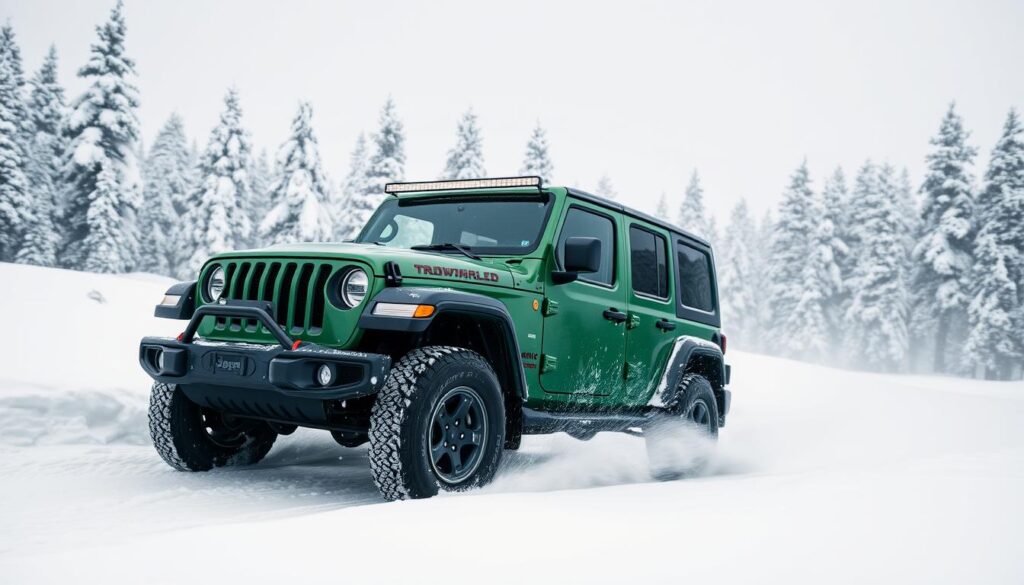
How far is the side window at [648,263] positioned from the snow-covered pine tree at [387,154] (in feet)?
103

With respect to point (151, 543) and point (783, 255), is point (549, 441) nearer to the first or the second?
point (151, 543)

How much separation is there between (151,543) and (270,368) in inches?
56.4

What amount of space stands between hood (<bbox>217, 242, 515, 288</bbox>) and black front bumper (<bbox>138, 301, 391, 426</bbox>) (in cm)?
38

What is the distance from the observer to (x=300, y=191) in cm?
3678

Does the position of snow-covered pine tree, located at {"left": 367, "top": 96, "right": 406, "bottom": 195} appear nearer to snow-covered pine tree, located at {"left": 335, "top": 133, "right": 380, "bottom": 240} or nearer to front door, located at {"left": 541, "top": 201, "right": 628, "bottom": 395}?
snow-covered pine tree, located at {"left": 335, "top": 133, "right": 380, "bottom": 240}

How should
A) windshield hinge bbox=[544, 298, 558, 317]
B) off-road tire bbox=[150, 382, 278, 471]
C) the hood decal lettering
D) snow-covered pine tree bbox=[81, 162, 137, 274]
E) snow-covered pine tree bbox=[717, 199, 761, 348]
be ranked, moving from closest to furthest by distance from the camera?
the hood decal lettering, off-road tire bbox=[150, 382, 278, 471], windshield hinge bbox=[544, 298, 558, 317], snow-covered pine tree bbox=[81, 162, 137, 274], snow-covered pine tree bbox=[717, 199, 761, 348]

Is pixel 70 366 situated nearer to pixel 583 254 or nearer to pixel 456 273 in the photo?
pixel 456 273

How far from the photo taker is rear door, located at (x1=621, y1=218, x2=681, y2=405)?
649 centimetres

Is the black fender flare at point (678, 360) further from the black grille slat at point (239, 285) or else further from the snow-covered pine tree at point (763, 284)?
the snow-covered pine tree at point (763, 284)

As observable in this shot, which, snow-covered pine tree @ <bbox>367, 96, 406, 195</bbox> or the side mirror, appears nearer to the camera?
the side mirror

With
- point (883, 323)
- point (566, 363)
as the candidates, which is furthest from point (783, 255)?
point (566, 363)

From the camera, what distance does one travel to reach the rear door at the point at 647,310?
6492mm

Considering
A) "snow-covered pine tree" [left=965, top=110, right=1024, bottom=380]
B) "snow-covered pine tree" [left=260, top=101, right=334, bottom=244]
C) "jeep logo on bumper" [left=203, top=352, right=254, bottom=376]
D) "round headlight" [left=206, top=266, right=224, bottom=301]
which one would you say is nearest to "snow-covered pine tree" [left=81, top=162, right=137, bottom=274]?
"snow-covered pine tree" [left=260, top=101, right=334, bottom=244]

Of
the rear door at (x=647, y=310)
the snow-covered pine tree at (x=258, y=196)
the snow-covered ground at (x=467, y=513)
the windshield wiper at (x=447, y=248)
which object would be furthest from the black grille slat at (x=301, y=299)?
the snow-covered pine tree at (x=258, y=196)
